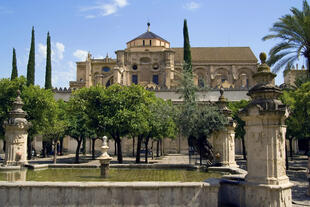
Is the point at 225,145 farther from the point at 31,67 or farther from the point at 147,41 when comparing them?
the point at 147,41

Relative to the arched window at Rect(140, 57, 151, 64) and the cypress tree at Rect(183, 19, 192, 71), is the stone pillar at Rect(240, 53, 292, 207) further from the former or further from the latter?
the arched window at Rect(140, 57, 151, 64)

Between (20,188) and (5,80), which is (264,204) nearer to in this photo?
(20,188)

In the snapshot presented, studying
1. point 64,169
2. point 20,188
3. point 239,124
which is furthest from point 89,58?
point 20,188

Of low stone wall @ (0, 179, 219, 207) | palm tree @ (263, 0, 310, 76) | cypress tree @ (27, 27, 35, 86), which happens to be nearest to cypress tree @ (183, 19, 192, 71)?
cypress tree @ (27, 27, 35, 86)

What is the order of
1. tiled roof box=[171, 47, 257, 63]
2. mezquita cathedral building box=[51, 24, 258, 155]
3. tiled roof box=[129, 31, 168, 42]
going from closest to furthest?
1. mezquita cathedral building box=[51, 24, 258, 155]
2. tiled roof box=[129, 31, 168, 42]
3. tiled roof box=[171, 47, 257, 63]

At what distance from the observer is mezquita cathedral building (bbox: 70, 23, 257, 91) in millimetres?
59219

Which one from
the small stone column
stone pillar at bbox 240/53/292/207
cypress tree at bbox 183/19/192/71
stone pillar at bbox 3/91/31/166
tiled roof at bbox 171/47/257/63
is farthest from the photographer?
tiled roof at bbox 171/47/257/63

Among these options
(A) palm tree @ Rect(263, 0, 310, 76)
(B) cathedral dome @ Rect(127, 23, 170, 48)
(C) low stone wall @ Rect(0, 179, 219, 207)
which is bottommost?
(C) low stone wall @ Rect(0, 179, 219, 207)

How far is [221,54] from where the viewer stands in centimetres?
6900

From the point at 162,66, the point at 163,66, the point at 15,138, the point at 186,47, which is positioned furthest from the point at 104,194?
the point at 162,66

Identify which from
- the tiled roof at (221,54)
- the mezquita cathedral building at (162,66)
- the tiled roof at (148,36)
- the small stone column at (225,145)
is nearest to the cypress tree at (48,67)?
the mezquita cathedral building at (162,66)

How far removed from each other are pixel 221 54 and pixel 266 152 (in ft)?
208

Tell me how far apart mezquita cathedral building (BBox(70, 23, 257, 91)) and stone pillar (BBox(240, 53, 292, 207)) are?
47.6 metres

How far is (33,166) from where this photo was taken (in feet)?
43.7
